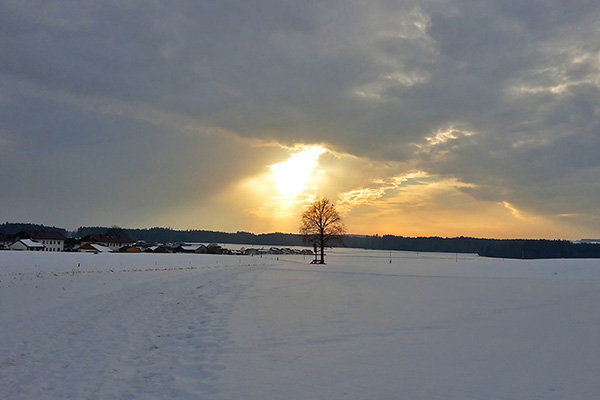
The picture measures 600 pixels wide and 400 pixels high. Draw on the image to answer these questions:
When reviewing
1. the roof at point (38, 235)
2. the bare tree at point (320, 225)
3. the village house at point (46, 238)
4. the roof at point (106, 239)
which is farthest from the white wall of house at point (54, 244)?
the bare tree at point (320, 225)

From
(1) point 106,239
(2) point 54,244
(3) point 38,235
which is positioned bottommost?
(2) point 54,244

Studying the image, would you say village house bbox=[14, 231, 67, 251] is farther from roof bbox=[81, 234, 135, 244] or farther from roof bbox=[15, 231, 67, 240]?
roof bbox=[81, 234, 135, 244]

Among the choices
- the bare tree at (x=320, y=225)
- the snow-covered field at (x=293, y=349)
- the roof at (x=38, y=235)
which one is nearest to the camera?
the snow-covered field at (x=293, y=349)

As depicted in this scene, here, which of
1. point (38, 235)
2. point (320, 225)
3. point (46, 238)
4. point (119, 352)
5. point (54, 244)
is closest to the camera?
point (119, 352)

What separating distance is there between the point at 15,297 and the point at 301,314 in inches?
603

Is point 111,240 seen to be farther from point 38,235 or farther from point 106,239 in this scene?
point 38,235

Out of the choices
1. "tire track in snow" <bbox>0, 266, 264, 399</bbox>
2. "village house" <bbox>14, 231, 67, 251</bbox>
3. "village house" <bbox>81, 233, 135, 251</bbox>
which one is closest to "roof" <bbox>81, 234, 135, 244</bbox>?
"village house" <bbox>81, 233, 135, 251</bbox>

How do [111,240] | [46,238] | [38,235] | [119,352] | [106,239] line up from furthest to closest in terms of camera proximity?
[111,240]
[106,239]
[46,238]
[38,235]
[119,352]

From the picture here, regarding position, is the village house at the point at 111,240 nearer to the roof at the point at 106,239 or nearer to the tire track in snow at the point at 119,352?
the roof at the point at 106,239

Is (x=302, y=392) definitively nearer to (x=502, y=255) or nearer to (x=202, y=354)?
(x=202, y=354)

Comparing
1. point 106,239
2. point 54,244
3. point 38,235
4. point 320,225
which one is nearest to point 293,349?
point 320,225

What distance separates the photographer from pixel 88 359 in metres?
10.4

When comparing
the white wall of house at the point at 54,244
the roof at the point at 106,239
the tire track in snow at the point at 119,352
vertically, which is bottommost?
the tire track in snow at the point at 119,352

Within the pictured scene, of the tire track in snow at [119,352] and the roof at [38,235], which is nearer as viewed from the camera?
the tire track in snow at [119,352]
